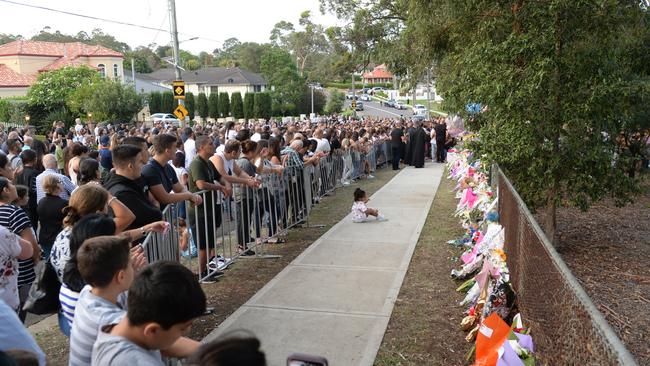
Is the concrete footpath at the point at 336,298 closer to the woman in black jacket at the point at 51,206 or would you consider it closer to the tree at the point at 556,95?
the woman in black jacket at the point at 51,206

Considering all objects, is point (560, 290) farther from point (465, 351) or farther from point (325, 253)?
point (325, 253)

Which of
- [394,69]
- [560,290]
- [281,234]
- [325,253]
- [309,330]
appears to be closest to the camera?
[560,290]

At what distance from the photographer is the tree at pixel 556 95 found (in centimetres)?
734

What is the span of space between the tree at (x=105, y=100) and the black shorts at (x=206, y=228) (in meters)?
43.0

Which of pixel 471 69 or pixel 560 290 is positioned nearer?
pixel 560 290

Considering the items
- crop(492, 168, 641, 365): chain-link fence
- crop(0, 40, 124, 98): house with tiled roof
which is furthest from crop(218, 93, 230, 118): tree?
crop(492, 168, 641, 365): chain-link fence

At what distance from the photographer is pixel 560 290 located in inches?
126

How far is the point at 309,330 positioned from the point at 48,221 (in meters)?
2.87

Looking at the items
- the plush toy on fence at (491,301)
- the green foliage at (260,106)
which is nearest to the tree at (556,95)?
the plush toy on fence at (491,301)

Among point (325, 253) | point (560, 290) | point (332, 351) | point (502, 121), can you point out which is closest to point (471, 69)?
point (502, 121)

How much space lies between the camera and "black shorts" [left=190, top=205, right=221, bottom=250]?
6842 millimetres

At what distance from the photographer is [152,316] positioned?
2186 mm

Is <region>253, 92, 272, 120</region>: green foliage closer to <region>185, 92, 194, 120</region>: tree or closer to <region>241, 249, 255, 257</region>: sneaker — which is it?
<region>185, 92, 194, 120</region>: tree

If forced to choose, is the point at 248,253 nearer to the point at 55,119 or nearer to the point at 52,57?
the point at 55,119
